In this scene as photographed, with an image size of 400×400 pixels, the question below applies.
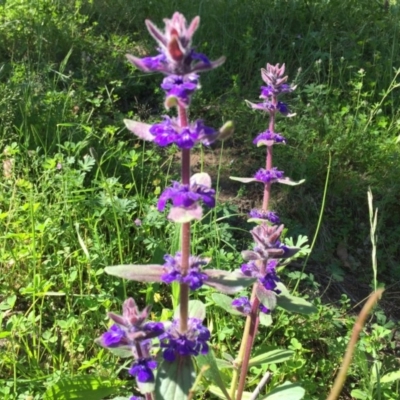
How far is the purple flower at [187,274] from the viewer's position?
1.35m

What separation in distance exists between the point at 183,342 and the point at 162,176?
6.59ft

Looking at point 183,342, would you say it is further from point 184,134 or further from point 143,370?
point 184,134

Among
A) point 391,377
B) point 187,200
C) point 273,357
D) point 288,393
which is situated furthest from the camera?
point 391,377

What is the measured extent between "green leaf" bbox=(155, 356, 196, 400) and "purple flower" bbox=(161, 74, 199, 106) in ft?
2.42

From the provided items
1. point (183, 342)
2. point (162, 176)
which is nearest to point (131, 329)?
point (183, 342)

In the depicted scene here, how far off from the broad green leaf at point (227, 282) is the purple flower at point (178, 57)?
56cm

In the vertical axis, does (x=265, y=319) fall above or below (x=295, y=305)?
below

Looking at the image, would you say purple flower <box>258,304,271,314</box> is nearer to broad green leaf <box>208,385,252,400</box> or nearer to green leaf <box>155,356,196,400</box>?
broad green leaf <box>208,385,252,400</box>

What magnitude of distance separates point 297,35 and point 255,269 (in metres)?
3.51

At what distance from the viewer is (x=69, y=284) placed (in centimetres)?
233

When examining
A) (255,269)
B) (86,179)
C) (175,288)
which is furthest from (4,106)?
(255,269)

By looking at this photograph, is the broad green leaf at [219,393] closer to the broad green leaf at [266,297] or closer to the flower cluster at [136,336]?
the broad green leaf at [266,297]

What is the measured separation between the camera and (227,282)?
1392mm

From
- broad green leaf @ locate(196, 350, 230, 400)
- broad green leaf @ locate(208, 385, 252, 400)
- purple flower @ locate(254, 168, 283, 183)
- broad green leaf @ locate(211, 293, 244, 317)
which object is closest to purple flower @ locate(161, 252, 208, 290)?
broad green leaf @ locate(196, 350, 230, 400)
